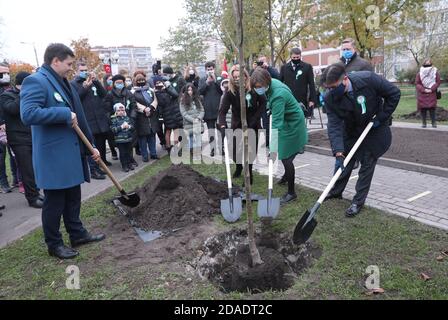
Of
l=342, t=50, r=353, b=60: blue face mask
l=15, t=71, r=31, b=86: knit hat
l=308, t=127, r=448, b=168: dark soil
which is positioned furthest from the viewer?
l=308, t=127, r=448, b=168: dark soil

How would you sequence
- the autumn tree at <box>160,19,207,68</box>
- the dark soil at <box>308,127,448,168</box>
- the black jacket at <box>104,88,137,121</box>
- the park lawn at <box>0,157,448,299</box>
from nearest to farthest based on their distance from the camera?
the park lawn at <box>0,157,448,299</box> < the dark soil at <box>308,127,448,168</box> < the black jacket at <box>104,88,137,121</box> < the autumn tree at <box>160,19,207,68</box>

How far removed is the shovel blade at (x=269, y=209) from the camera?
173 inches

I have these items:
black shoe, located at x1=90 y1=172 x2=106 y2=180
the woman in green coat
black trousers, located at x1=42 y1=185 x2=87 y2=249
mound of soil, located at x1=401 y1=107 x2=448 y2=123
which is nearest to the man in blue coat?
black trousers, located at x1=42 y1=185 x2=87 y2=249

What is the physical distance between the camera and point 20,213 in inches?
218

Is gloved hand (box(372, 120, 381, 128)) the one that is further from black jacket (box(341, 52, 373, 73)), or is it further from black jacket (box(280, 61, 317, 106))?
black jacket (box(280, 61, 317, 106))

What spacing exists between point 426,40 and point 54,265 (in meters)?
31.4

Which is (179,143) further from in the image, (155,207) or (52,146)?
(52,146)

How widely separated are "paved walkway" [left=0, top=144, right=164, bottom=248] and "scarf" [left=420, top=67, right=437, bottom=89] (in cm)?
812

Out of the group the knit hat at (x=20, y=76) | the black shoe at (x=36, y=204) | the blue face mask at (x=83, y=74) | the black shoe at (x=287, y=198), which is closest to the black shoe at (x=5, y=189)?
the black shoe at (x=36, y=204)

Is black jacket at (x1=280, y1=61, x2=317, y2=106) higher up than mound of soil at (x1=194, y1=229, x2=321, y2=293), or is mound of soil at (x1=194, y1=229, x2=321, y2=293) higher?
black jacket at (x1=280, y1=61, x2=317, y2=106)

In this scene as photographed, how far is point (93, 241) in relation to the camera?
13.7 ft

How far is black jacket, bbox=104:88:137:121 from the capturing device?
25.8 feet

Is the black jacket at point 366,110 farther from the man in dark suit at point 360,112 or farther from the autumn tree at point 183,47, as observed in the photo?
the autumn tree at point 183,47

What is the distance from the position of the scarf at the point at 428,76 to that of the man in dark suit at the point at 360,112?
6775 millimetres
